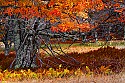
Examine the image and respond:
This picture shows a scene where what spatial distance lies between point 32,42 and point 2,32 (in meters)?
10.3

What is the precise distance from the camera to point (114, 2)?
45.8ft

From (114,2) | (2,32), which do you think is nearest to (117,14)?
(114,2)

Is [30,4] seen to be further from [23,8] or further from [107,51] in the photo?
[107,51]

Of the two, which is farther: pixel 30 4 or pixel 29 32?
pixel 29 32

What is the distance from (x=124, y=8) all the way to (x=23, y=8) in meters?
4.04

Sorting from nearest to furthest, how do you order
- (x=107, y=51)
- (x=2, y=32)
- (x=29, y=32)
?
(x=29, y=32), (x=107, y=51), (x=2, y=32)

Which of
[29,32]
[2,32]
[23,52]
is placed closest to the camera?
[29,32]

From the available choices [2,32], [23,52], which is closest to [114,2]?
[23,52]

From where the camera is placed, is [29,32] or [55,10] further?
[29,32]

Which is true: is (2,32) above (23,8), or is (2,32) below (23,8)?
below

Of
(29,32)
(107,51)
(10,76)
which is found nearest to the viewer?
(10,76)

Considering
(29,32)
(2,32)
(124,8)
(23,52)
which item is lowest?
(2,32)

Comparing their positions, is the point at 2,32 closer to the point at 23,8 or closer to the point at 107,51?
the point at 107,51

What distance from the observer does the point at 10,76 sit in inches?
445
